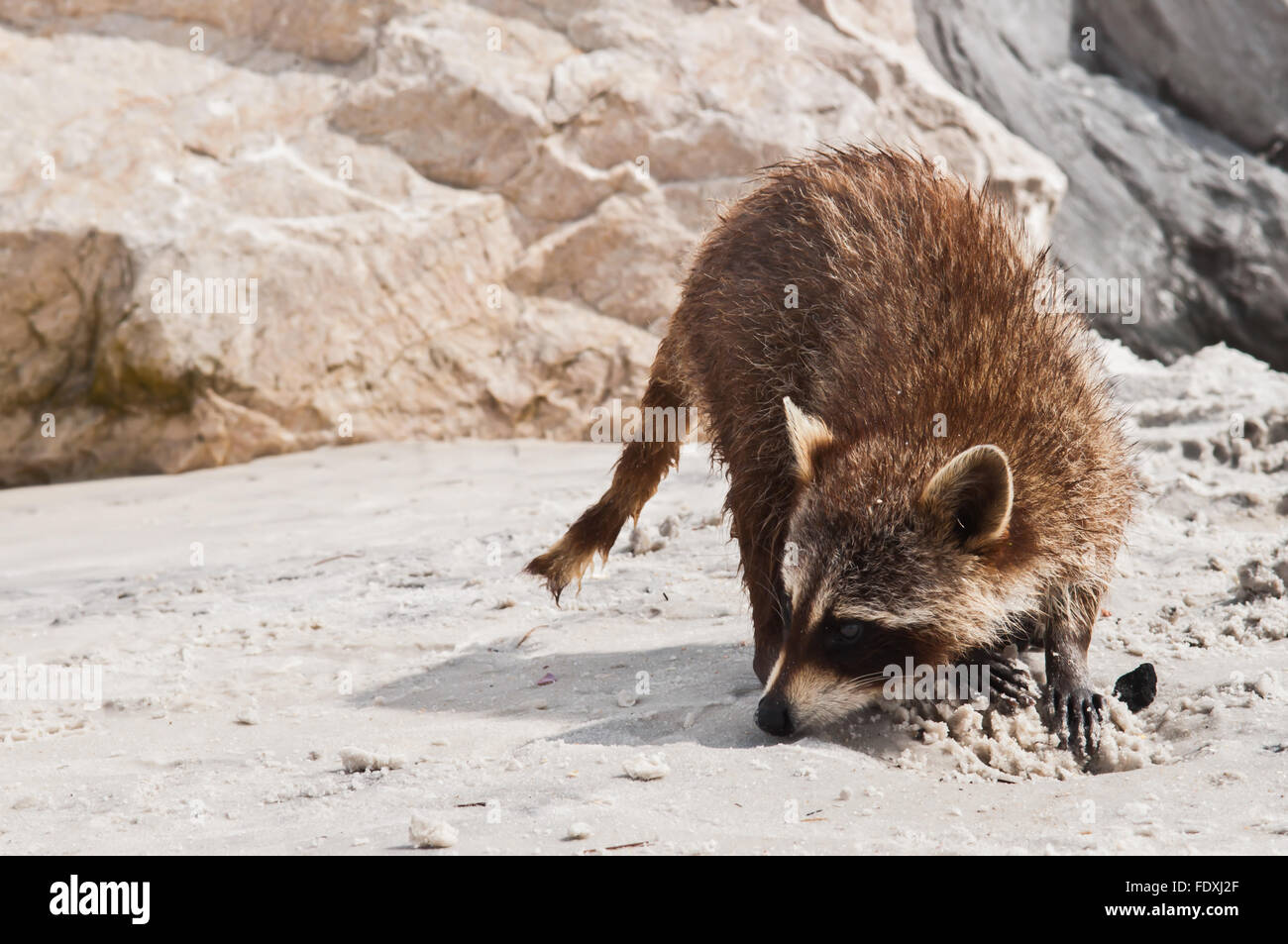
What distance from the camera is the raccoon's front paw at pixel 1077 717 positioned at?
443 centimetres

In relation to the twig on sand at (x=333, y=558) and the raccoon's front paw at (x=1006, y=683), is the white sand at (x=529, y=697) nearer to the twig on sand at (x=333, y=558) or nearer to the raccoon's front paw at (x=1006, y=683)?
the twig on sand at (x=333, y=558)

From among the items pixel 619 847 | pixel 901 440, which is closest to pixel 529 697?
pixel 901 440

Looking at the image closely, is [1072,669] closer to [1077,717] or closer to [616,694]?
[1077,717]

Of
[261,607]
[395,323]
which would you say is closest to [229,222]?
[395,323]

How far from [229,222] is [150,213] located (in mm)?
645

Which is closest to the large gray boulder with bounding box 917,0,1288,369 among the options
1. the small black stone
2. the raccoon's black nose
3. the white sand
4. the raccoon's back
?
the white sand

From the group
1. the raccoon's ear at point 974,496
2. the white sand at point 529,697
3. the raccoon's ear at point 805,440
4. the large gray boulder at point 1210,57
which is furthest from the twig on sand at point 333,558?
the large gray boulder at point 1210,57

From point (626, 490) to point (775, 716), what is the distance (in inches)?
95.1

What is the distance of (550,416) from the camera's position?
1143 centimetres

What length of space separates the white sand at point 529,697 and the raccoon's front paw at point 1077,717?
7cm

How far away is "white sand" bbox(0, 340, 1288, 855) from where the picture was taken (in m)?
3.68

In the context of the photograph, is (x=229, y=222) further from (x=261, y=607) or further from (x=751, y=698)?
(x=751, y=698)

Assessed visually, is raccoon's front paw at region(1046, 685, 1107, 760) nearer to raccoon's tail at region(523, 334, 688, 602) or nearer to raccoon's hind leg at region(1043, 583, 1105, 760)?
raccoon's hind leg at region(1043, 583, 1105, 760)

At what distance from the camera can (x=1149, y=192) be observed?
48.6 ft
